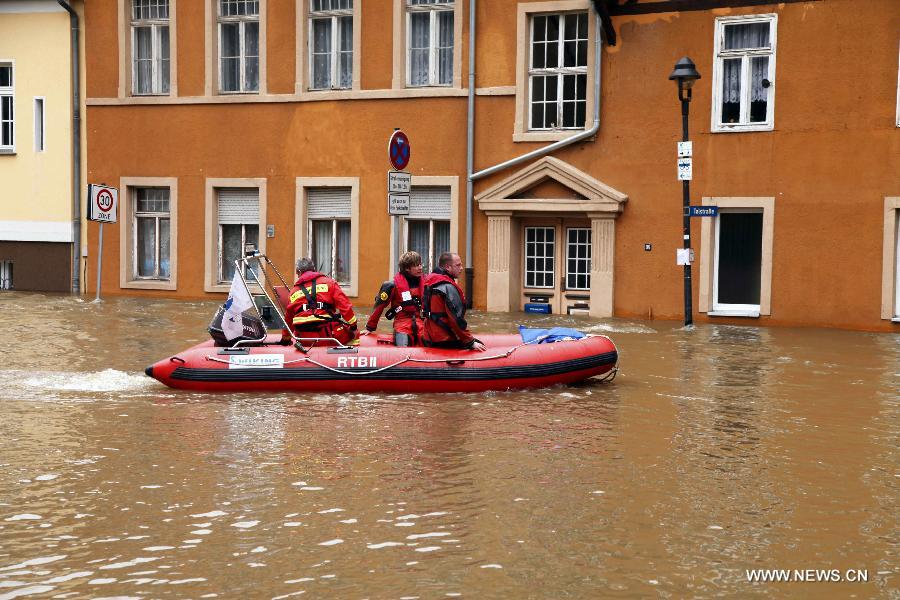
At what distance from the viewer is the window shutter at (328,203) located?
24062mm

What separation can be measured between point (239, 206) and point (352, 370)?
13202 mm

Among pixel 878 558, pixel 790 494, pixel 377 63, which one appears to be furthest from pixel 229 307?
pixel 377 63

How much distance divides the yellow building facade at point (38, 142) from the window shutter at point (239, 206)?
11.3ft

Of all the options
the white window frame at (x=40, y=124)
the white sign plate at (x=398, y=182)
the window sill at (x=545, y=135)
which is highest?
the white window frame at (x=40, y=124)

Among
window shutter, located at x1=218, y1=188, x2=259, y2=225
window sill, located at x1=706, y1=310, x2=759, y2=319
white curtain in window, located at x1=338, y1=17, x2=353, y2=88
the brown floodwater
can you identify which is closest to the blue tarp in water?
the brown floodwater

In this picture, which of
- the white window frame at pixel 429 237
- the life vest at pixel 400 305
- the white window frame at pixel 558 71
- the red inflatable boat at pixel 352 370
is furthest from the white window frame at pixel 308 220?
the red inflatable boat at pixel 352 370

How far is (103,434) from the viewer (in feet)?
33.0

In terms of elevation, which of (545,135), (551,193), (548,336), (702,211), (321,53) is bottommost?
(548,336)

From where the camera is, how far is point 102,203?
24.0m

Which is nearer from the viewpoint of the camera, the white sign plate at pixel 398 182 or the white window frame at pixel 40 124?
the white sign plate at pixel 398 182

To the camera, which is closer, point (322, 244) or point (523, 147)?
point (523, 147)

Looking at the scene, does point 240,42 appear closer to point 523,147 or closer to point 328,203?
point 328,203

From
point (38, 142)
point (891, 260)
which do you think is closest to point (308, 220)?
point (38, 142)

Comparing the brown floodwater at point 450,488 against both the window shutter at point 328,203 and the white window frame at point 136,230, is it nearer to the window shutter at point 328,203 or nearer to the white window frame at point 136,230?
the window shutter at point 328,203
